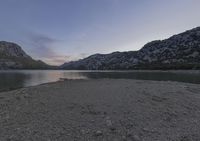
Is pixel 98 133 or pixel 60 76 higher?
pixel 98 133

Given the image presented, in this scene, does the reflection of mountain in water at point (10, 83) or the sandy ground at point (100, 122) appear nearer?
the sandy ground at point (100, 122)

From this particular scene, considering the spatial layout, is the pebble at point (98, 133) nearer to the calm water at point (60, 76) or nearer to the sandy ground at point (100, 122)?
the sandy ground at point (100, 122)

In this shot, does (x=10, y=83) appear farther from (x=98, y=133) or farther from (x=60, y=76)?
(x=60, y=76)

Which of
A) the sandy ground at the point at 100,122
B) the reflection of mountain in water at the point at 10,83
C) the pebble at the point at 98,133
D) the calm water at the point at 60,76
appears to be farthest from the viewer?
the calm water at the point at 60,76

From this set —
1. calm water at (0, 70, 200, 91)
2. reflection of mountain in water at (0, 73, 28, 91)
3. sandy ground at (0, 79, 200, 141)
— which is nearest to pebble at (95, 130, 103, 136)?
sandy ground at (0, 79, 200, 141)

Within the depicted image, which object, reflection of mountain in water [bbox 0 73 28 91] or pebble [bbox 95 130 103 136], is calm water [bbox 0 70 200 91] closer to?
reflection of mountain in water [bbox 0 73 28 91]

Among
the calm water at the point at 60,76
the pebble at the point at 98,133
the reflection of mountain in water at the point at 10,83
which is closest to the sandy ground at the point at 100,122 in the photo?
the pebble at the point at 98,133

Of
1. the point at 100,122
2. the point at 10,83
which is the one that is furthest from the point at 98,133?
the point at 10,83

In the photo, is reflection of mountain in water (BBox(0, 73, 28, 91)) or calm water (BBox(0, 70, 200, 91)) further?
calm water (BBox(0, 70, 200, 91))

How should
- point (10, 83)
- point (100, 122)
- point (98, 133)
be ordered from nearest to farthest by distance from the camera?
point (98, 133) < point (100, 122) < point (10, 83)

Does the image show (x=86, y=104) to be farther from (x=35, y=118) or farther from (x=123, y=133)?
(x=123, y=133)

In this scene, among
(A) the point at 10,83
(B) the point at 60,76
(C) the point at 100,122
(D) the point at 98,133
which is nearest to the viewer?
(D) the point at 98,133

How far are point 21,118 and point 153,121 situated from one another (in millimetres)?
6095

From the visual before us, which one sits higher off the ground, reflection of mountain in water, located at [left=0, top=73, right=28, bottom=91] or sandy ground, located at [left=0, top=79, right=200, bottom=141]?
sandy ground, located at [left=0, top=79, right=200, bottom=141]
